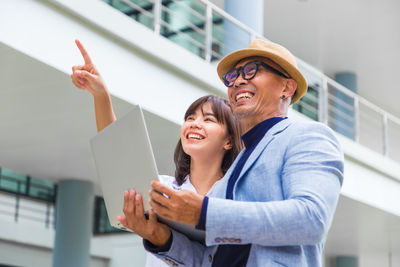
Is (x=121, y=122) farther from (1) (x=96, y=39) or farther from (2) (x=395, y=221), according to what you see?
(2) (x=395, y=221)

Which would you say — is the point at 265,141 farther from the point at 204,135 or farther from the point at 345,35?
the point at 345,35

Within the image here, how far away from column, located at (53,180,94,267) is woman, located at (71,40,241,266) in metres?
3.91

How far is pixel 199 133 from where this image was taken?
151cm

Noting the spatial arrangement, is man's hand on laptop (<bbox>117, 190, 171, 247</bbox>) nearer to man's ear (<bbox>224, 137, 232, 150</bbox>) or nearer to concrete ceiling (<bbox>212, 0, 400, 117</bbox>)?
man's ear (<bbox>224, 137, 232, 150</bbox>)

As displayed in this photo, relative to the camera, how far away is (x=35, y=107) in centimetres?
373

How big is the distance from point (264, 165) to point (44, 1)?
225cm

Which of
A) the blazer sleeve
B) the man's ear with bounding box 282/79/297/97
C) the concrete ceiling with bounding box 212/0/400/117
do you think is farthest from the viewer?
the concrete ceiling with bounding box 212/0/400/117

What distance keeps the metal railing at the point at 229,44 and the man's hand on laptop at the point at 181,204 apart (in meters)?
2.61

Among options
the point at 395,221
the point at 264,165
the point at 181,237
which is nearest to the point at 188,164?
the point at 181,237

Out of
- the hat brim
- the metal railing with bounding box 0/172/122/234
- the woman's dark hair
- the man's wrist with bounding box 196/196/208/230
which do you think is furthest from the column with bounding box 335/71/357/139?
the man's wrist with bounding box 196/196/208/230

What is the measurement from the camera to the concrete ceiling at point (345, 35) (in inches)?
272

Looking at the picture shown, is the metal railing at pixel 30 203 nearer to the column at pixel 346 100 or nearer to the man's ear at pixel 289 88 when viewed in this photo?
the column at pixel 346 100

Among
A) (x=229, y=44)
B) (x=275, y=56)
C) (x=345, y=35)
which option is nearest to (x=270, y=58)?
(x=275, y=56)

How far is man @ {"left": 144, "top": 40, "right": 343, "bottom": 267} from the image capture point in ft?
2.89
